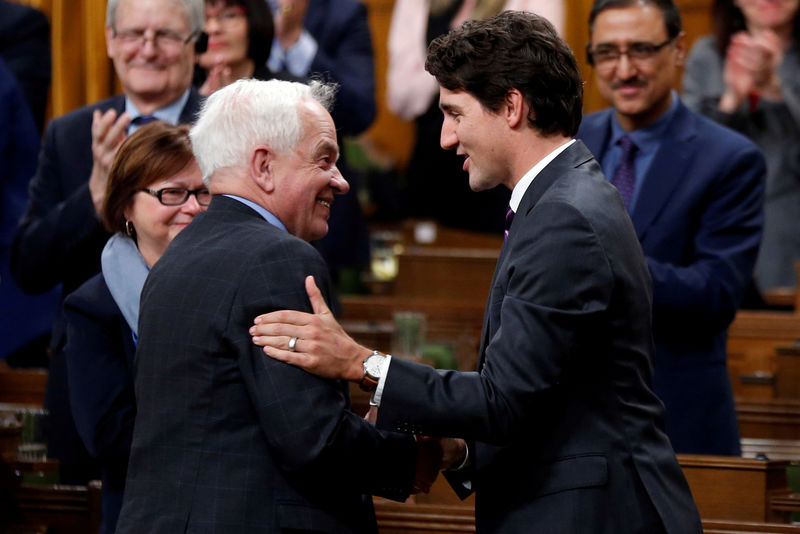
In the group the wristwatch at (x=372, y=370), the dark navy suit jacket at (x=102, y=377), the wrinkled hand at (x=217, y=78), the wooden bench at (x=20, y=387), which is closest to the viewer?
the wristwatch at (x=372, y=370)

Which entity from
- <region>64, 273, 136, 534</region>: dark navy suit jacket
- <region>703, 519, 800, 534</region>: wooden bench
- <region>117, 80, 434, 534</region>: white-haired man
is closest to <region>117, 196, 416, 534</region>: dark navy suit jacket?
<region>117, 80, 434, 534</region>: white-haired man

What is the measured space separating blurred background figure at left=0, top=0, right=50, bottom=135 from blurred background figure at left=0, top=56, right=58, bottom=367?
0.82 meters

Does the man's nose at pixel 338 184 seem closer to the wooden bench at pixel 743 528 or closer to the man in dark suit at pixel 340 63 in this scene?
the wooden bench at pixel 743 528

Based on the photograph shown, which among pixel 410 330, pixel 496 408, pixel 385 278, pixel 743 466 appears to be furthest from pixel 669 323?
pixel 385 278

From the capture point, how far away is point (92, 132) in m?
3.41

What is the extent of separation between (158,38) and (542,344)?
1858 mm

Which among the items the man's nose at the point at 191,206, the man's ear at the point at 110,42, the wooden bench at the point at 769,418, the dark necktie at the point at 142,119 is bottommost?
the wooden bench at the point at 769,418

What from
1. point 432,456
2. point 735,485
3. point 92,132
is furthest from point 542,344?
point 92,132

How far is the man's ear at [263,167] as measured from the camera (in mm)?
2238

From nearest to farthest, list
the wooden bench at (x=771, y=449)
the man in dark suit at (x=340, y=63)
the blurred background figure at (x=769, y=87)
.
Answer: the wooden bench at (x=771, y=449) < the man in dark suit at (x=340, y=63) < the blurred background figure at (x=769, y=87)

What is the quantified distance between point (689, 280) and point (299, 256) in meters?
1.44

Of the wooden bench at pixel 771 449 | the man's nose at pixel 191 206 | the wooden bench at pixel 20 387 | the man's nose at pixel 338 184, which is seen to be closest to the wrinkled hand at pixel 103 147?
the man's nose at pixel 191 206

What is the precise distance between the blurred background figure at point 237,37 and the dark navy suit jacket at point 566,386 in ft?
5.93

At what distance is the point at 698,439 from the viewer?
3422 mm
